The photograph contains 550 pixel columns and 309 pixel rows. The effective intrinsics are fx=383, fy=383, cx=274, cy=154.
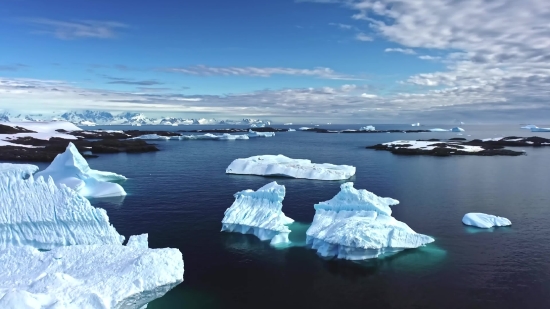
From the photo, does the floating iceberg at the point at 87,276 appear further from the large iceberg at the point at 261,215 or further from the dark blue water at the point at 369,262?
the large iceberg at the point at 261,215

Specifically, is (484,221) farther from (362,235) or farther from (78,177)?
(78,177)

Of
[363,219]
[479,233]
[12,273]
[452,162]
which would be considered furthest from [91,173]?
[452,162]

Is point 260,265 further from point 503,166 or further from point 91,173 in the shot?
point 503,166

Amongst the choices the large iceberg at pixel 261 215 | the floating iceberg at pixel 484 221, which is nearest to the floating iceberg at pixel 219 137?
the large iceberg at pixel 261 215

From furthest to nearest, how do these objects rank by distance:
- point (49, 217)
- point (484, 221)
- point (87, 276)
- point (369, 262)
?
point (484, 221)
point (369, 262)
point (49, 217)
point (87, 276)

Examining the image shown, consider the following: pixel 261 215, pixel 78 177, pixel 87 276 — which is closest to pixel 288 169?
pixel 261 215

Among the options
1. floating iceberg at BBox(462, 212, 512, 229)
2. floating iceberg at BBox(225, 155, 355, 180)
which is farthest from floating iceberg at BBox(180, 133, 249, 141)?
floating iceberg at BBox(462, 212, 512, 229)
